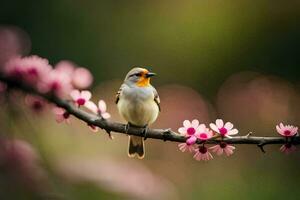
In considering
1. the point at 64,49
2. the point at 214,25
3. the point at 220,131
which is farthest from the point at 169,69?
the point at 220,131

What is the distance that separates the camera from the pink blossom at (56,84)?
151cm

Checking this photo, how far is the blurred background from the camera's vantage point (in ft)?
6.63

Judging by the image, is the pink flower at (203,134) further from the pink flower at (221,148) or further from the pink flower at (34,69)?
the pink flower at (34,69)

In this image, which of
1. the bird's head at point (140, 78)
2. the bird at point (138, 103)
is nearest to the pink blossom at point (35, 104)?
the bird at point (138, 103)

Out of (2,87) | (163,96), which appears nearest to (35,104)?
(2,87)

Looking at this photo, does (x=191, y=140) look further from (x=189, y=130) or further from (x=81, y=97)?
(x=81, y=97)

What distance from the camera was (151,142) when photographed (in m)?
5.29

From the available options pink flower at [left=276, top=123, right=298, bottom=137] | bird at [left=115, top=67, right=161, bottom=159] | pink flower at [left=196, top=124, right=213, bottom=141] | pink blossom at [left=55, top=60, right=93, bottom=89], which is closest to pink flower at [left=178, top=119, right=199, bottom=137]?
pink flower at [left=196, top=124, right=213, bottom=141]

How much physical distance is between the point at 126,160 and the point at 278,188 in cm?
116

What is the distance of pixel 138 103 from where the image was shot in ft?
10.0

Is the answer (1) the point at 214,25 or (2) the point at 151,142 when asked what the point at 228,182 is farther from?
(1) the point at 214,25

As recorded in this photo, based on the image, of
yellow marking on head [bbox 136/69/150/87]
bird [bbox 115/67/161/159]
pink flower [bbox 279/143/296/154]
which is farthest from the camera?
yellow marking on head [bbox 136/69/150/87]

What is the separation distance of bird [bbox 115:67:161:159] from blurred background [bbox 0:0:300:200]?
15.8 inches

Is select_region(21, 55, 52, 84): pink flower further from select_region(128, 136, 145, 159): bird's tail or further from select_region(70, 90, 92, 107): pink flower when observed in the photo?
select_region(128, 136, 145, 159): bird's tail
